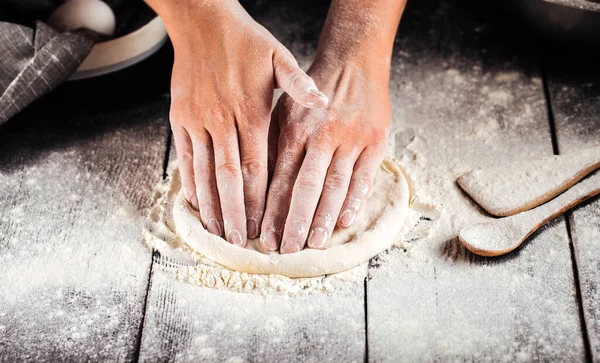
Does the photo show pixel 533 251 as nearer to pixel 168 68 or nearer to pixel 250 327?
pixel 250 327

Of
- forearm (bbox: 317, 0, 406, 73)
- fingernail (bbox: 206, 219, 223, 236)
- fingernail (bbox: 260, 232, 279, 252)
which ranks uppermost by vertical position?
forearm (bbox: 317, 0, 406, 73)

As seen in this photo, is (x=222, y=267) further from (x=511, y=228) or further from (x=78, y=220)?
(x=511, y=228)

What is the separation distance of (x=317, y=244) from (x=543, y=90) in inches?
29.6

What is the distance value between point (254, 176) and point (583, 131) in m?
0.76

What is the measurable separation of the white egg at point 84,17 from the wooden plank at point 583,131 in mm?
1073

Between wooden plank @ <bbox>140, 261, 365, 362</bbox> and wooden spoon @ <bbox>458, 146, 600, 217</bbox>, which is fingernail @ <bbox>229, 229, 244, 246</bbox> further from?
wooden spoon @ <bbox>458, 146, 600, 217</bbox>

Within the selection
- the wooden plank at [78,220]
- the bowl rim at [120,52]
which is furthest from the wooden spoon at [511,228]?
the bowl rim at [120,52]

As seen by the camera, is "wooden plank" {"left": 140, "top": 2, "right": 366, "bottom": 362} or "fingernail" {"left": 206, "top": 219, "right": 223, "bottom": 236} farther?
"fingernail" {"left": 206, "top": 219, "right": 223, "bottom": 236}

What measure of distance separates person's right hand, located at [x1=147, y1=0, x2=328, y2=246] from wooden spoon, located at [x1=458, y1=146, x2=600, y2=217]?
0.38 m

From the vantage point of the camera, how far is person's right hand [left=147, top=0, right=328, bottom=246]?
44.8 inches

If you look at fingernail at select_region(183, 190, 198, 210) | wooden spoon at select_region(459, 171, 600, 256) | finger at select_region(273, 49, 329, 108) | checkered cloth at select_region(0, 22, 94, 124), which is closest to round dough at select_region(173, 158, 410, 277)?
fingernail at select_region(183, 190, 198, 210)

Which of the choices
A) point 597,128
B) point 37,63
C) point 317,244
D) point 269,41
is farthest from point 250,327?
point 597,128

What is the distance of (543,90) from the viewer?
1493 mm

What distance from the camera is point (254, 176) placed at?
117cm
